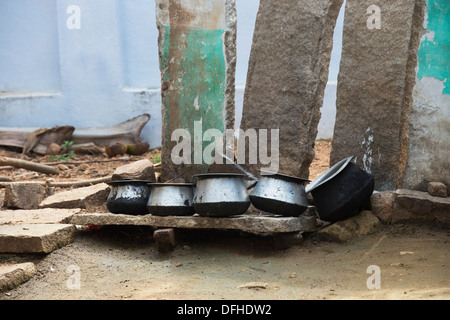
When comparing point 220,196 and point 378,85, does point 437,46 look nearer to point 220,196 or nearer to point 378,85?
point 378,85

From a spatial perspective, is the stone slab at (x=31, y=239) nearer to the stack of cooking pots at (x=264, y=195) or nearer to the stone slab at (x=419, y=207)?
the stack of cooking pots at (x=264, y=195)

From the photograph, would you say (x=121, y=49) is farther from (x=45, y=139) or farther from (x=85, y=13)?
(x=45, y=139)

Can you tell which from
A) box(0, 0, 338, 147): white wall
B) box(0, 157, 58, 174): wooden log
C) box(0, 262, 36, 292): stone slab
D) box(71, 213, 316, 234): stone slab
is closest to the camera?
box(0, 262, 36, 292): stone slab

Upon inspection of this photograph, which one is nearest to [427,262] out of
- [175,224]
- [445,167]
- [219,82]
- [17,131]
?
[445,167]

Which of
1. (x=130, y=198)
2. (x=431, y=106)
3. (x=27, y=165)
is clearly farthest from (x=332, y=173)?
(x=27, y=165)

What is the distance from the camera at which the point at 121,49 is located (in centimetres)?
802

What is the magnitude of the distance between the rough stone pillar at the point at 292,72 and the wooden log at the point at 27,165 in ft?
9.38

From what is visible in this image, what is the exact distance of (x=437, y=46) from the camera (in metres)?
4.32

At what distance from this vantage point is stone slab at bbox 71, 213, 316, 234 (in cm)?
401

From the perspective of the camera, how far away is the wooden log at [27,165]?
6.45 m

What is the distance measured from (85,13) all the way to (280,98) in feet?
14.0

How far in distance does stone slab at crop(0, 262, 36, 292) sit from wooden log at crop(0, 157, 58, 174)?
9.16 feet

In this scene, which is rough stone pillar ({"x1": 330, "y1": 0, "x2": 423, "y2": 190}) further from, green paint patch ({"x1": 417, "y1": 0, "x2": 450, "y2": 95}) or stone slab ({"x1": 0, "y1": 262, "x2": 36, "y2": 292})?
stone slab ({"x1": 0, "y1": 262, "x2": 36, "y2": 292})

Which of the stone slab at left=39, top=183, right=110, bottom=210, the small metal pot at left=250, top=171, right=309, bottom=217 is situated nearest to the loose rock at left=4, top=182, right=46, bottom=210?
the stone slab at left=39, top=183, right=110, bottom=210
